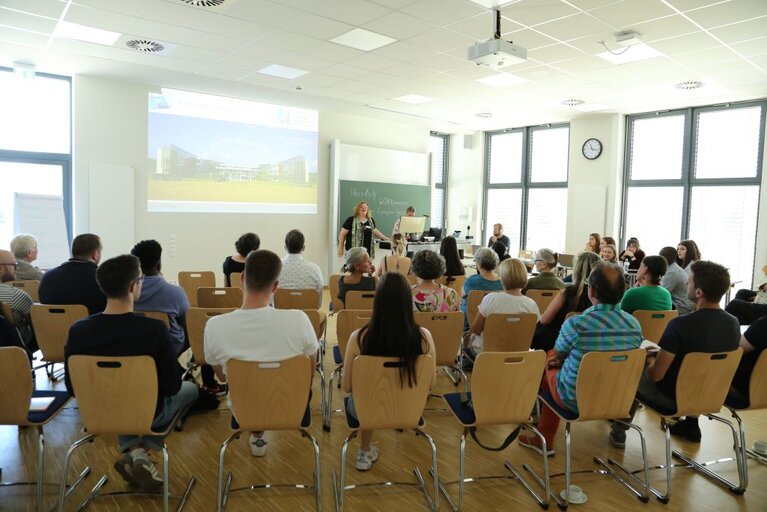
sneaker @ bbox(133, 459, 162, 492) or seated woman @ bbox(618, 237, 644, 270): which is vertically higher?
seated woman @ bbox(618, 237, 644, 270)

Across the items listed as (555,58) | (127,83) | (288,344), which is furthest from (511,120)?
(288,344)

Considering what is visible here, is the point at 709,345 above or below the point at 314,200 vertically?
below

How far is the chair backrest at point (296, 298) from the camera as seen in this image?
4.21 m

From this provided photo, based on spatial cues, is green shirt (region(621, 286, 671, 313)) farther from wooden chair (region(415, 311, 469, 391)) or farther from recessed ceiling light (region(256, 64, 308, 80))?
recessed ceiling light (region(256, 64, 308, 80))

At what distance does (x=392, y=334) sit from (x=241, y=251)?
8.91 ft

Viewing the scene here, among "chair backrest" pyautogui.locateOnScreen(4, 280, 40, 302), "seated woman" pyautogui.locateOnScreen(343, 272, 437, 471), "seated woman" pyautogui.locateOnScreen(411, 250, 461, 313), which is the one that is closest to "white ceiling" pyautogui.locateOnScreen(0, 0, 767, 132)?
"seated woman" pyautogui.locateOnScreen(411, 250, 461, 313)

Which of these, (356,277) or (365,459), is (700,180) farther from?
(365,459)

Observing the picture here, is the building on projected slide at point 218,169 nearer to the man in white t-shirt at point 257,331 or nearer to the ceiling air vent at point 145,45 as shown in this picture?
the ceiling air vent at point 145,45

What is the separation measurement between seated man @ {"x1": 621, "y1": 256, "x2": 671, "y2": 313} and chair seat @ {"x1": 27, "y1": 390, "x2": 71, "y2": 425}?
3822 mm

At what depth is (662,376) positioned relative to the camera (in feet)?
9.18

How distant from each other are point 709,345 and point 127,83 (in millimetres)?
8225

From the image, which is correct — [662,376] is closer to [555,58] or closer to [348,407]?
[348,407]

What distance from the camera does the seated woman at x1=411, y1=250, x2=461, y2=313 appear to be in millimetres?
3572

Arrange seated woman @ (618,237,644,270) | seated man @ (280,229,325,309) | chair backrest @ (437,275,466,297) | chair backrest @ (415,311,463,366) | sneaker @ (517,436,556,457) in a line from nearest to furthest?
sneaker @ (517,436,556,457) < chair backrest @ (415,311,463,366) < seated man @ (280,229,325,309) < chair backrest @ (437,275,466,297) < seated woman @ (618,237,644,270)
